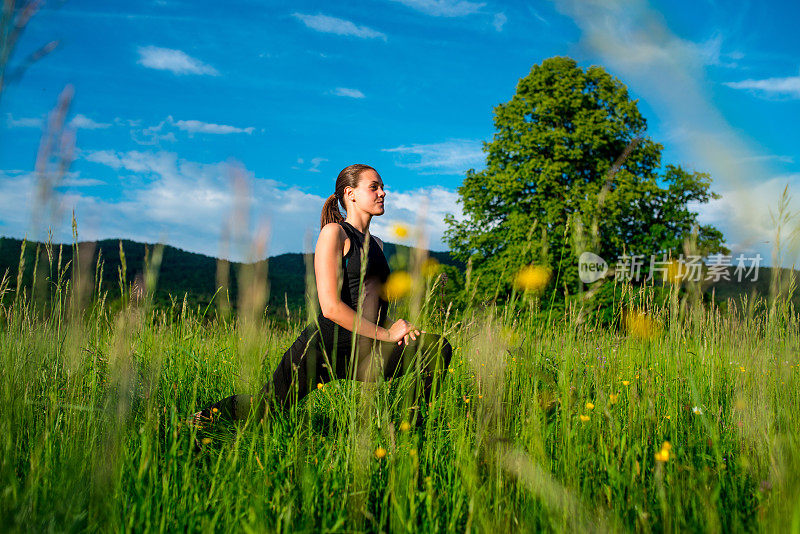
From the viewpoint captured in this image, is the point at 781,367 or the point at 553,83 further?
the point at 553,83

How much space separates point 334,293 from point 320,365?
18.5 inches

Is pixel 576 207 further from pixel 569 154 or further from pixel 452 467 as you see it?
pixel 452 467

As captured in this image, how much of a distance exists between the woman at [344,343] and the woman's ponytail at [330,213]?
0.24 m

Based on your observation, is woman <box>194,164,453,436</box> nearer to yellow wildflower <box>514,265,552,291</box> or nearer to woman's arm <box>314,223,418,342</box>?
woman's arm <box>314,223,418,342</box>

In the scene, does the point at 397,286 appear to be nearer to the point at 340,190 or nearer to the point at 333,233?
the point at 333,233

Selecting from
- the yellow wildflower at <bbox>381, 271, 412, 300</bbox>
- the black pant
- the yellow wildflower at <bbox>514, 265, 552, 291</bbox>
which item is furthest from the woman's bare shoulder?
the yellow wildflower at <bbox>514, 265, 552, 291</bbox>

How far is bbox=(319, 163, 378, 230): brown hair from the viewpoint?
294 centimetres

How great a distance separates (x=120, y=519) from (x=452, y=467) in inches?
47.1

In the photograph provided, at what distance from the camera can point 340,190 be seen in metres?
3.03

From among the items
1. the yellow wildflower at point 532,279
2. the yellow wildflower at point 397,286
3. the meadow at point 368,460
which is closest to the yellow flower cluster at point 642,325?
the meadow at point 368,460

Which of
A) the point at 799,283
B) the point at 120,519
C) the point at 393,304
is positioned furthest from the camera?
the point at 393,304

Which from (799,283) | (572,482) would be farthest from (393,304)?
(799,283)

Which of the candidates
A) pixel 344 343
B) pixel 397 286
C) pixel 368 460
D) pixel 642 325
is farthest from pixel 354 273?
pixel 642 325

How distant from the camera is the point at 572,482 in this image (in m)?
1.79
